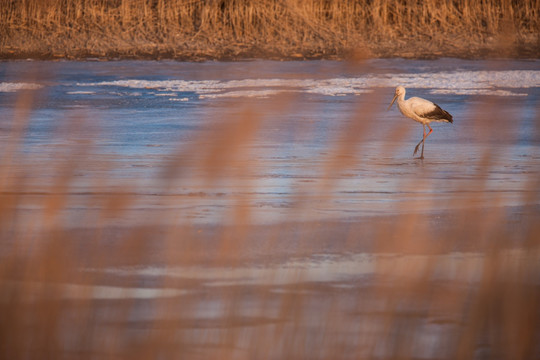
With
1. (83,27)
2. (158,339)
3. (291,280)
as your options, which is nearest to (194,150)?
(291,280)

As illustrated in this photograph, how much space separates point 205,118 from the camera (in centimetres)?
1284

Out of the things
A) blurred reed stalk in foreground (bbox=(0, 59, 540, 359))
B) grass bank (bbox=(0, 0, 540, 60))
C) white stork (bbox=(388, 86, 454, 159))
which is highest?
blurred reed stalk in foreground (bbox=(0, 59, 540, 359))

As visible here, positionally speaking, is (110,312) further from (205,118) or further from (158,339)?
(205,118)

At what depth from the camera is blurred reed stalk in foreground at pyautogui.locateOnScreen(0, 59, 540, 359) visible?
4.34m

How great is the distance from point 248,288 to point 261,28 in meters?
21.4

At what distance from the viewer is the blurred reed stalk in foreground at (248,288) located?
434 centimetres

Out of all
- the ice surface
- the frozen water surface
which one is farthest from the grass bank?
the ice surface

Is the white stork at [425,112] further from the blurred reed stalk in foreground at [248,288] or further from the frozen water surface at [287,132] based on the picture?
the blurred reed stalk in foreground at [248,288]

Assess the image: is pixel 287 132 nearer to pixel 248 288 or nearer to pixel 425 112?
pixel 425 112

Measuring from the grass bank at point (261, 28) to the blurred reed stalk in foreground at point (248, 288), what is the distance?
1686 centimetres

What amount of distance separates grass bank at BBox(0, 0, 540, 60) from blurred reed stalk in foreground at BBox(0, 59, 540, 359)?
55.3ft

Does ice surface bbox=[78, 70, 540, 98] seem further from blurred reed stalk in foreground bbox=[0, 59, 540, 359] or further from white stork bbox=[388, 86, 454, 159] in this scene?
blurred reed stalk in foreground bbox=[0, 59, 540, 359]

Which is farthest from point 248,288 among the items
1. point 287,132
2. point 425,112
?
point 287,132

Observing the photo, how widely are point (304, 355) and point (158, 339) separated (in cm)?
66
